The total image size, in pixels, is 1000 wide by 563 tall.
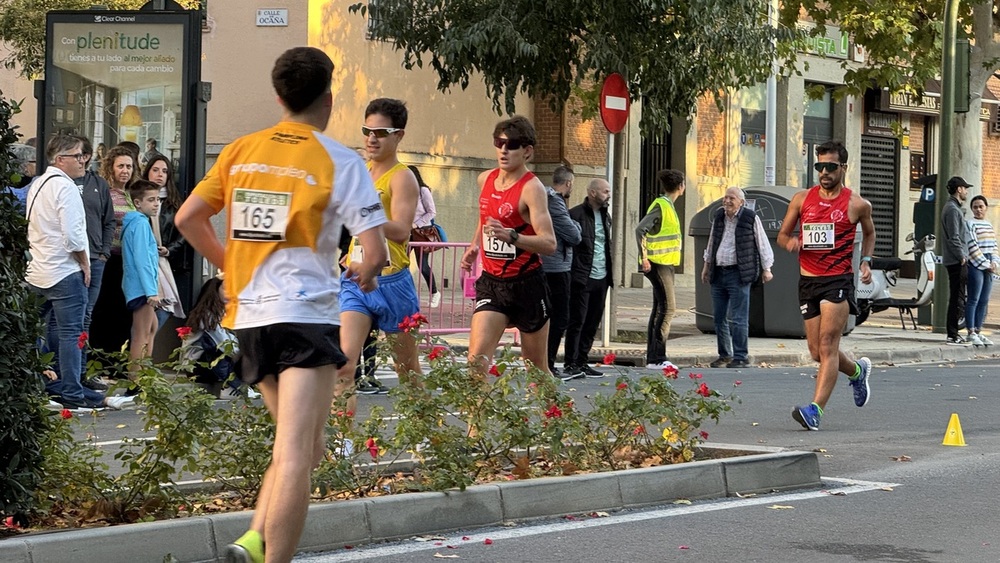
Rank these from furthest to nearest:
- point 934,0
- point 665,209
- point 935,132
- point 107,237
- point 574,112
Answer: point 935,132 < point 574,112 < point 934,0 < point 665,209 < point 107,237

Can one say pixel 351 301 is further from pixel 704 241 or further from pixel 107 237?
pixel 704 241

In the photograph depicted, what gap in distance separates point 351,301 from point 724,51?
11.9 metres

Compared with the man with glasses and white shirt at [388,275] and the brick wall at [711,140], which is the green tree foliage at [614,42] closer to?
the man with glasses and white shirt at [388,275]

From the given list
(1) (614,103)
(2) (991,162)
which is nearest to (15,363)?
(1) (614,103)

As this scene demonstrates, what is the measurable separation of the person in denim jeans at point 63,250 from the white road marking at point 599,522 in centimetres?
469

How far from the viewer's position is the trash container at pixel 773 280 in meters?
18.9

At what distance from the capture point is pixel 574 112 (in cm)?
2716

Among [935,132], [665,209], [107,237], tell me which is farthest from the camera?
[935,132]

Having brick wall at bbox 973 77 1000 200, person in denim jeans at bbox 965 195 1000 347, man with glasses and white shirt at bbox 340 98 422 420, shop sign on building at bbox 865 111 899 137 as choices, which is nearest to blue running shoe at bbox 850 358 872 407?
man with glasses and white shirt at bbox 340 98 422 420

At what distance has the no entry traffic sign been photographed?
56.1 feet

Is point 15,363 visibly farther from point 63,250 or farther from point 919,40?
point 919,40

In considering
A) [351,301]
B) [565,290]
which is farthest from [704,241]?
[351,301]

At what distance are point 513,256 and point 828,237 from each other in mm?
2763

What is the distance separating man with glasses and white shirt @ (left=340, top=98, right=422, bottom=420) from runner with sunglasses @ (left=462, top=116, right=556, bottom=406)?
79 centimetres
